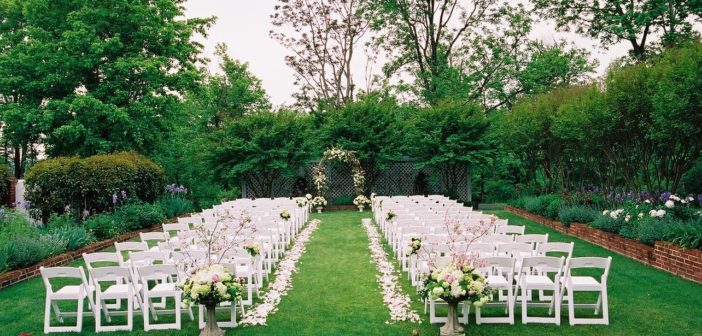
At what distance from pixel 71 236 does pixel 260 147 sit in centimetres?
1214

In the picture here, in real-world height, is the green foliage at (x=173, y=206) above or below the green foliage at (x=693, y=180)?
below

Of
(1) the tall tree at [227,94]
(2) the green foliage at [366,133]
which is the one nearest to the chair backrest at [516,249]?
(2) the green foliage at [366,133]

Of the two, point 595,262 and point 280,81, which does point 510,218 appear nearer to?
point 595,262

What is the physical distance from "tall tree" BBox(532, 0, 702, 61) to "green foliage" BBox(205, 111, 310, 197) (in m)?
11.7

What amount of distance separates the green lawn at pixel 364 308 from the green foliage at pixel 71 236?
219 centimetres

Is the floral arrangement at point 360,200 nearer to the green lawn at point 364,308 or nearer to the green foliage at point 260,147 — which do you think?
the green foliage at point 260,147

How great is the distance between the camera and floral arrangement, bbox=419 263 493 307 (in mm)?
5457

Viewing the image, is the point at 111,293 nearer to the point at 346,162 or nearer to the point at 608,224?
the point at 608,224

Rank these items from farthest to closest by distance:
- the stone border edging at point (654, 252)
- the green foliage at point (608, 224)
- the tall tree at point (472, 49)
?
the tall tree at point (472, 49) → the green foliage at point (608, 224) → the stone border edging at point (654, 252)

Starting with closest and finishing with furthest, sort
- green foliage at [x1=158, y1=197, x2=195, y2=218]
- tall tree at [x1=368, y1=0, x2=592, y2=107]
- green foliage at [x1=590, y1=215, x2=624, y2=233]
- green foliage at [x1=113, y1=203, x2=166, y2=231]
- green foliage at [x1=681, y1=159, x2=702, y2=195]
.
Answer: green foliage at [x1=590, y1=215, x2=624, y2=233]
green foliage at [x1=113, y1=203, x2=166, y2=231]
green foliage at [x1=681, y1=159, x2=702, y2=195]
green foliage at [x1=158, y1=197, x2=195, y2=218]
tall tree at [x1=368, y1=0, x2=592, y2=107]

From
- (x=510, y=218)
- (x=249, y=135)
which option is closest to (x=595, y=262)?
(x=510, y=218)

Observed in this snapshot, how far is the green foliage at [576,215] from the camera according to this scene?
533 inches

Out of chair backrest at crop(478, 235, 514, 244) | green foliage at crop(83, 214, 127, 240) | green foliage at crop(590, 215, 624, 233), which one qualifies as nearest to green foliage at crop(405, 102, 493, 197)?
green foliage at crop(590, 215, 624, 233)

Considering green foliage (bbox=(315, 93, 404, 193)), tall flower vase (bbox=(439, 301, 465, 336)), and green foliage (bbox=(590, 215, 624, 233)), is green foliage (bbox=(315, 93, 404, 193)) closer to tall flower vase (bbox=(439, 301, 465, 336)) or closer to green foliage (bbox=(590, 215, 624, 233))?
green foliage (bbox=(590, 215, 624, 233))
